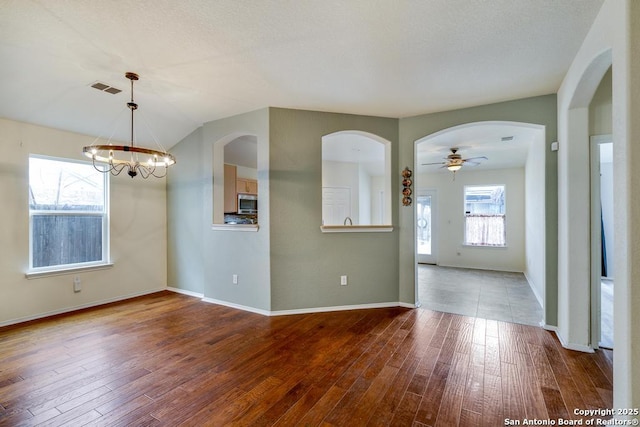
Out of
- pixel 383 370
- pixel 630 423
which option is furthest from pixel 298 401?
pixel 630 423

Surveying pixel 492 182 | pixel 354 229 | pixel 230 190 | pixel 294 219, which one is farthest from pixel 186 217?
pixel 492 182

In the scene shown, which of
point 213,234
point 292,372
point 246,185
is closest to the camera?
point 292,372

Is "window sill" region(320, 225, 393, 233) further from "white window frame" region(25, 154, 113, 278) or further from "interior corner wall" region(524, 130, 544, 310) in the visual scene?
"white window frame" region(25, 154, 113, 278)

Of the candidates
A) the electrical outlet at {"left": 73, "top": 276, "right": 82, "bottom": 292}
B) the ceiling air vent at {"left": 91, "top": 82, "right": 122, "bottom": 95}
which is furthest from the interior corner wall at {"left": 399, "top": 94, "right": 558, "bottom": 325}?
the electrical outlet at {"left": 73, "top": 276, "right": 82, "bottom": 292}

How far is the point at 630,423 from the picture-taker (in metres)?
1.47

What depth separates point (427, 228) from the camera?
788cm

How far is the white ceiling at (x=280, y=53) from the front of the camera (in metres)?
1.91

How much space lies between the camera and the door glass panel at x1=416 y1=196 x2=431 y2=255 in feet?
25.7

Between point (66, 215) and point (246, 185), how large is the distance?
8.78 ft

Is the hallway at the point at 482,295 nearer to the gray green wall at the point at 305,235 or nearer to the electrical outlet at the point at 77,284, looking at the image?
the gray green wall at the point at 305,235

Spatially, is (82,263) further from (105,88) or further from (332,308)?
(332,308)

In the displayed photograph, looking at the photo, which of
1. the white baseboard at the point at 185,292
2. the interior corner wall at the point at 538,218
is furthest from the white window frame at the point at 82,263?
the interior corner wall at the point at 538,218

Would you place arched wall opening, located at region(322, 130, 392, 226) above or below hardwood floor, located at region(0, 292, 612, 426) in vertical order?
above

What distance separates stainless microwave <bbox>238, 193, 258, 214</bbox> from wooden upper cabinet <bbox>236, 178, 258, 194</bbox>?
0.10 meters
